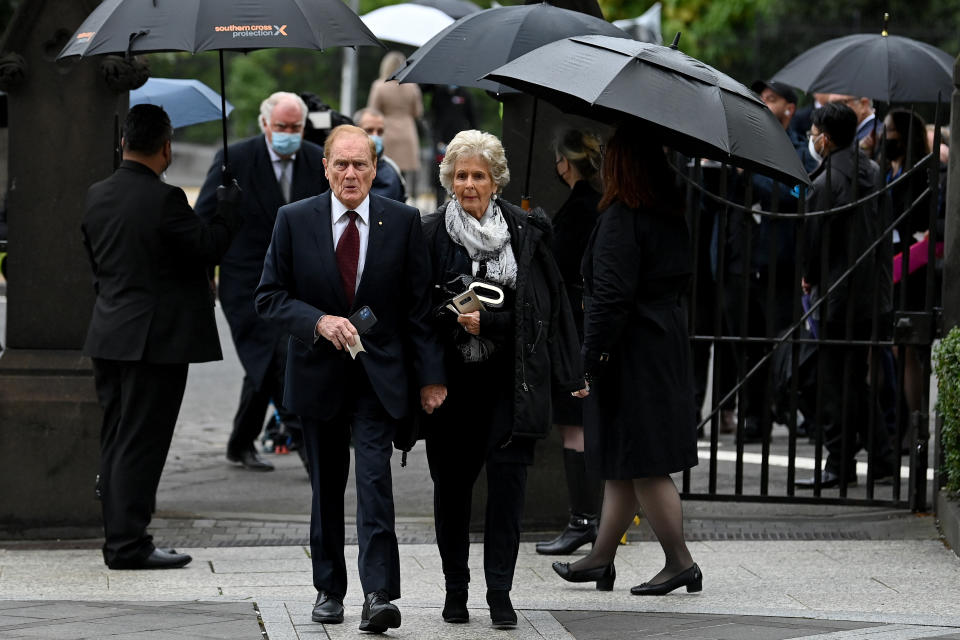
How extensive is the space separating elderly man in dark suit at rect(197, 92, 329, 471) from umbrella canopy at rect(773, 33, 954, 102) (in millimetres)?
3753

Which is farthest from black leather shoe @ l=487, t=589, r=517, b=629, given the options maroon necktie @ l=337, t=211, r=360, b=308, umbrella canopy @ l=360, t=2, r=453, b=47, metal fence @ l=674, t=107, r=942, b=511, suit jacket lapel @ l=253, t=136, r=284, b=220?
umbrella canopy @ l=360, t=2, r=453, b=47

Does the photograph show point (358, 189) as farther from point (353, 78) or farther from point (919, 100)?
point (353, 78)

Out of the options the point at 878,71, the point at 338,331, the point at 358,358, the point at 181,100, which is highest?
the point at 878,71

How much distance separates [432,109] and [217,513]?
1020 centimetres

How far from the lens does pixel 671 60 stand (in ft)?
19.4

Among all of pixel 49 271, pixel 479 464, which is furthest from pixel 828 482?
pixel 49 271

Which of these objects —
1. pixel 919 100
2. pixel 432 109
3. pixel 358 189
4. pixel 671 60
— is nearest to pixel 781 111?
pixel 919 100

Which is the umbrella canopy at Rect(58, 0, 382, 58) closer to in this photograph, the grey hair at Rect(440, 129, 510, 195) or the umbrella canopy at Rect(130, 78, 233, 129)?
the grey hair at Rect(440, 129, 510, 195)

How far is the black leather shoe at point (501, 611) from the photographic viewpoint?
18.4ft

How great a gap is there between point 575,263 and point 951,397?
184 cm

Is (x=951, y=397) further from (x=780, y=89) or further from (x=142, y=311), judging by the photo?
(x=780, y=89)

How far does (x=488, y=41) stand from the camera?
6.96 metres

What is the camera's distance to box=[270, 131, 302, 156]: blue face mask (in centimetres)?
871

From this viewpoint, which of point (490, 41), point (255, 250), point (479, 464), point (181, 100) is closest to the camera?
point (479, 464)
